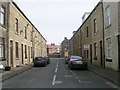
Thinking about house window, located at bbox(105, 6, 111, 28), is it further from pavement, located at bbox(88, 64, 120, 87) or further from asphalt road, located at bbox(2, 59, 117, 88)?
→ asphalt road, located at bbox(2, 59, 117, 88)

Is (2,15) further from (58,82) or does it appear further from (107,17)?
(58,82)

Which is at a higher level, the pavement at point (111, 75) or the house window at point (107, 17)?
the house window at point (107, 17)

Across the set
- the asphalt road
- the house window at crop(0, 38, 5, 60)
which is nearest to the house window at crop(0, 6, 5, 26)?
the house window at crop(0, 38, 5, 60)

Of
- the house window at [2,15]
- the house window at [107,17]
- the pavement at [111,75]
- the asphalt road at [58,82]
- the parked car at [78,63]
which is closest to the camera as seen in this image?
the asphalt road at [58,82]

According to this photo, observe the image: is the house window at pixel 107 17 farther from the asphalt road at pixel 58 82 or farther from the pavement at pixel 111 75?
the asphalt road at pixel 58 82

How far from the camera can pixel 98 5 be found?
100 feet

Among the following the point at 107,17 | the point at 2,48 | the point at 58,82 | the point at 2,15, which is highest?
the point at 2,15

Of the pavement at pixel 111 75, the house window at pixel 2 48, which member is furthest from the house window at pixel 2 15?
the pavement at pixel 111 75

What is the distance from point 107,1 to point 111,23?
2.71 metres

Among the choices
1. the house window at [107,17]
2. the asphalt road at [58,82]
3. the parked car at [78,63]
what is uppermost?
the house window at [107,17]

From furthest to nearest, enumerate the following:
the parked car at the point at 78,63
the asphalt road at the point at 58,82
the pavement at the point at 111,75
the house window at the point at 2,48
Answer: the parked car at the point at 78,63
the house window at the point at 2,48
the pavement at the point at 111,75
the asphalt road at the point at 58,82

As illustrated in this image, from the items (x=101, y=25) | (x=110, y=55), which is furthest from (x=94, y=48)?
(x=110, y=55)

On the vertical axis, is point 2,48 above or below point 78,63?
above

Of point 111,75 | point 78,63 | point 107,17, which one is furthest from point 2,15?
point 111,75
